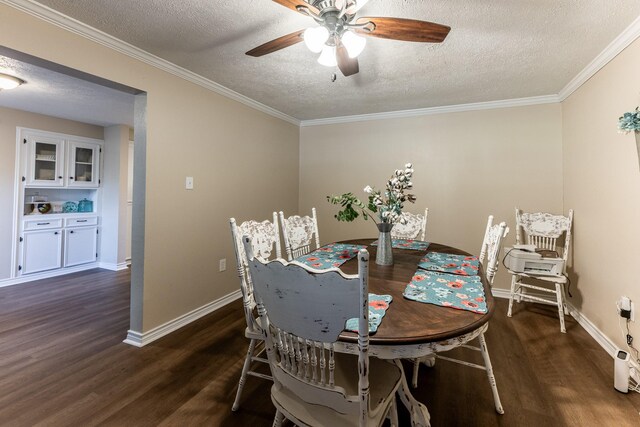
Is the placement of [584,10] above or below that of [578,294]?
above

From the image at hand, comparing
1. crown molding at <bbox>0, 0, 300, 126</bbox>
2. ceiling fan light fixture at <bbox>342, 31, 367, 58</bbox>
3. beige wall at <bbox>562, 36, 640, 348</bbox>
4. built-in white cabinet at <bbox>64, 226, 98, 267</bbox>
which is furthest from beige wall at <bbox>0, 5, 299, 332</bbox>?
beige wall at <bbox>562, 36, 640, 348</bbox>

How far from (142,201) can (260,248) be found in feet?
3.74

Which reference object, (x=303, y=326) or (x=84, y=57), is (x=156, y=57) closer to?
(x=84, y=57)

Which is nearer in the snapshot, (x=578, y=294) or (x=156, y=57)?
(x=156, y=57)

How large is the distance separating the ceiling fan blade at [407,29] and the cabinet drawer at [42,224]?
479cm

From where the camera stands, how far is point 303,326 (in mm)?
901

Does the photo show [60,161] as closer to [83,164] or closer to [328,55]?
[83,164]

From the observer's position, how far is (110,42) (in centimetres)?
200

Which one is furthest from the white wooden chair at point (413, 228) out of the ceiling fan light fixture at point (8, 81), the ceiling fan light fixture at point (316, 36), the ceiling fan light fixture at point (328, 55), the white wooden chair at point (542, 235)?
the ceiling fan light fixture at point (8, 81)

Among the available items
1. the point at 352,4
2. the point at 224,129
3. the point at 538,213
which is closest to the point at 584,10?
the point at 352,4

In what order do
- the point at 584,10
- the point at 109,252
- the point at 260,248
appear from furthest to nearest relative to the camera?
the point at 109,252 < the point at 260,248 < the point at 584,10

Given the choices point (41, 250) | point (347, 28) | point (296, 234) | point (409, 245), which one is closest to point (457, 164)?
point (409, 245)

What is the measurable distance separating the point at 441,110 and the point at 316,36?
2526mm

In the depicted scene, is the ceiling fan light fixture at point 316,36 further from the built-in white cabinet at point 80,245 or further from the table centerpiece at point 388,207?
the built-in white cabinet at point 80,245
